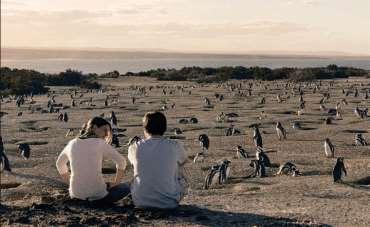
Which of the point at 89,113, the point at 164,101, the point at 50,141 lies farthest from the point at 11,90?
the point at 50,141

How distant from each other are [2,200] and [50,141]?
7051 mm

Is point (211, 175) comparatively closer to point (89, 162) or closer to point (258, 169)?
point (258, 169)

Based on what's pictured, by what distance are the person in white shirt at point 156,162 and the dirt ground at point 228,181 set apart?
0.25 meters

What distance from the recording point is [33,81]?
145ft

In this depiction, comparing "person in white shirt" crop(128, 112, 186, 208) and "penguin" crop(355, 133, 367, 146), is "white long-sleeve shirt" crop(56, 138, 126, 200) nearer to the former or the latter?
"person in white shirt" crop(128, 112, 186, 208)

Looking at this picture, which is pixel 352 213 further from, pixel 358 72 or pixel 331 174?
pixel 358 72

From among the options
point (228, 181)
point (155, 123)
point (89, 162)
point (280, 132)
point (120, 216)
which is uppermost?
point (155, 123)

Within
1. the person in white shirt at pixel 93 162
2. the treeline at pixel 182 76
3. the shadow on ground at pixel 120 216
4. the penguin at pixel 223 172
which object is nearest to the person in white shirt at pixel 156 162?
the shadow on ground at pixel 120 216

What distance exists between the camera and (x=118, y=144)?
15.8m

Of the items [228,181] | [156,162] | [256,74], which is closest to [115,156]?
[156,162]

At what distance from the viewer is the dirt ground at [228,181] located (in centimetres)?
801

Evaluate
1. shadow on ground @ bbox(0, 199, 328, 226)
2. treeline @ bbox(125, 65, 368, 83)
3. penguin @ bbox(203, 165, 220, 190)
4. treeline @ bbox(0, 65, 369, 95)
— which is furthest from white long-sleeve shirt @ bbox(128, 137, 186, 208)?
treeline @ bbox(125, 65, 368, 83)

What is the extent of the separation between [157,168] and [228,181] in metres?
3.99

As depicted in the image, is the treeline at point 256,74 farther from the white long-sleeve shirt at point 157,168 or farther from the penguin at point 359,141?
the white long-sleeve shirt at point 157,168
